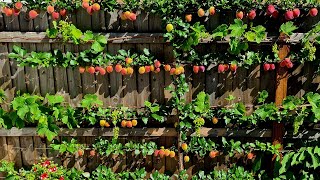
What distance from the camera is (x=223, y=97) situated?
463cm

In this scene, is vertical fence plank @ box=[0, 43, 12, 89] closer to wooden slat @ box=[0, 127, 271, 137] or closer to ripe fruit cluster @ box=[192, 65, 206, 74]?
wooden slat @ box=[0, 127, 271, 137]

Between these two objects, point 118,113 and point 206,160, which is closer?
point 118,113

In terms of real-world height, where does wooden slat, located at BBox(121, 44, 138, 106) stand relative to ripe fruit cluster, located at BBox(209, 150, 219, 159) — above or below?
above

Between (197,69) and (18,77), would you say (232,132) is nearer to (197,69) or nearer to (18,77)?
(197,69)

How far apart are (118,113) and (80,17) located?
3.20ft

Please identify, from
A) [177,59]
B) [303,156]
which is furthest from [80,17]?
[303,156]

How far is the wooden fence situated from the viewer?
440 centimetres

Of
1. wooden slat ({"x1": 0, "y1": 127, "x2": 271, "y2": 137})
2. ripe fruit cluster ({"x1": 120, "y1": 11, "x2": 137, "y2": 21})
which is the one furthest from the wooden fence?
ripe fruit cluster ({"x1": 120, "y1": 11, "x2": 137, "y2": 21})

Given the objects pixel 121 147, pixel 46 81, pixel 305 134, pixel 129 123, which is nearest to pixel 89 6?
→ pixel 46 81

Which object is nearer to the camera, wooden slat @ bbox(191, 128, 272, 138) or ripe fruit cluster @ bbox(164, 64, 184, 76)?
ripe fruit cluster @ bbox(164, 64, 184, 76)

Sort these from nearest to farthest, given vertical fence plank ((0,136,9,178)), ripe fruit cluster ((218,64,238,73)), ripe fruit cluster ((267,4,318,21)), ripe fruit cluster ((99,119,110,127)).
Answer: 1. ripe fruit cluster ((267,4,318,21))
2. ripe fruit cluster ((218,64,238,73))
3. ripe fruit cluster ((99,119,110,127))
4. vertical fence plank ((0,136,9,178))

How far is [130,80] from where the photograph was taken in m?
4.59

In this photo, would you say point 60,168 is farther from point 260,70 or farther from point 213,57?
point 260,70

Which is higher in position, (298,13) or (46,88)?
(298,13)
